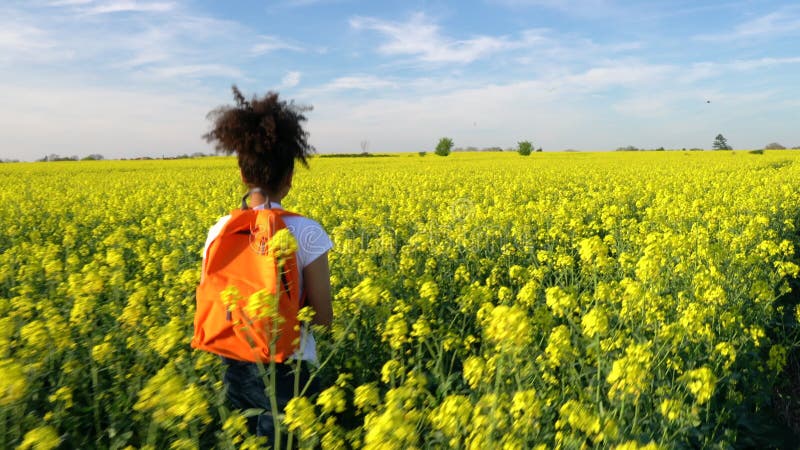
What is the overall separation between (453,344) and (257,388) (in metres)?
1.49

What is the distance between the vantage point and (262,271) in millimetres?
2146

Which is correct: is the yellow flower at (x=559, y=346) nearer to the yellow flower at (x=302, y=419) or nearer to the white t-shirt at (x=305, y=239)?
the white t-shirt at (x=305, y=239)

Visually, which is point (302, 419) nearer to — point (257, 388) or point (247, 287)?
point (247, 287)

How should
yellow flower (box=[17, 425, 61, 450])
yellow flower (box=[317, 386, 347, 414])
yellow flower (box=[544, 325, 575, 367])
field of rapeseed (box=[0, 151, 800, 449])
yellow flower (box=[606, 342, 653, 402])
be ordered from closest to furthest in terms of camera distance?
1. yellow flower (box=[17, 425, 61, 450])
2. yellow flower (box=[317, 386, 347, 414])
3. field of rapeseed (box=[0, 151, 800, 449])
4. yellow flower (box=[606, 342, 653, 402])
5. yellow flower (box=[544, 325, 575, 367])

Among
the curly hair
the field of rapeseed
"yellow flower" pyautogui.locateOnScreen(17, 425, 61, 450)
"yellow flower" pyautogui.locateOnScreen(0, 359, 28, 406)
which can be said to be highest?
the curly hair

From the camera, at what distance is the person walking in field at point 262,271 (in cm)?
212

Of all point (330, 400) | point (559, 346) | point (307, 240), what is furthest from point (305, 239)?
point (559, 346)

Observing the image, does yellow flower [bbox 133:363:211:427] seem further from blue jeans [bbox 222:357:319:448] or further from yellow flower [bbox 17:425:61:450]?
blue jeans [bbox 222:357:319:448]

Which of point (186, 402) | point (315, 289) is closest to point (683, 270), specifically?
point (315, 289)

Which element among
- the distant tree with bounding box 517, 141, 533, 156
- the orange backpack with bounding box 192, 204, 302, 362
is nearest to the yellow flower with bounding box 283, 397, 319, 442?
the orange backpack with bounding box 192, 204, 302, 362

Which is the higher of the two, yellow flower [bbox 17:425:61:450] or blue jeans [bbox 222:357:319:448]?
yellow flower [bbox 17:425:61:450]

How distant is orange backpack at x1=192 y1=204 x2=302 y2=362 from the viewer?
213cm

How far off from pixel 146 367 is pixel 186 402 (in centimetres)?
191

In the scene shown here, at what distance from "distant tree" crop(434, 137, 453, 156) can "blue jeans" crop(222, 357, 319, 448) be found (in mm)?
58355
